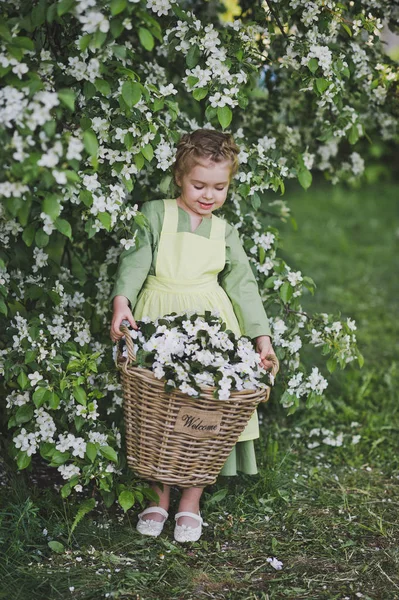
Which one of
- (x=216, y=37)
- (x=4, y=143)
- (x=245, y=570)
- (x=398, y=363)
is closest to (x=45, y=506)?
(x=245, y=570)

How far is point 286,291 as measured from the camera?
10.0ft

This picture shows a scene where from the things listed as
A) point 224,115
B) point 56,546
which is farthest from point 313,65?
point 56,546

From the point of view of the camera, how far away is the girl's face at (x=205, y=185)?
A: 8.79 ft

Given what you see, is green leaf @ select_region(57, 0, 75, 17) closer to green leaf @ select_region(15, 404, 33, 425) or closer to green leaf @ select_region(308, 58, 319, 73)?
green leaf @ select_region(308, 58, 319, 73)

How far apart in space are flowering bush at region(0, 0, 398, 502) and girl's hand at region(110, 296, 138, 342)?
10cm

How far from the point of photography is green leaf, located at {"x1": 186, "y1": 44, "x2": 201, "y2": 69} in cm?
260

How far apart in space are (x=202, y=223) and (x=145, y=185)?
43 cm

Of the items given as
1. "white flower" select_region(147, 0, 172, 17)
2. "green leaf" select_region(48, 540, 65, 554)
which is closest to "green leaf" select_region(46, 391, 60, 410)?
"green leaf" select_region(48, 540, 65, 554)

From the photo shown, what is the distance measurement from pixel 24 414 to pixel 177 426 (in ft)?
1.80

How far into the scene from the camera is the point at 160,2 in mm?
2520

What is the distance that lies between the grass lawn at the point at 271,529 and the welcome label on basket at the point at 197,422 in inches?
17.7

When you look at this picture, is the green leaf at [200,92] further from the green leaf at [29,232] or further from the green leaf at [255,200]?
the green leaf at [29,232]

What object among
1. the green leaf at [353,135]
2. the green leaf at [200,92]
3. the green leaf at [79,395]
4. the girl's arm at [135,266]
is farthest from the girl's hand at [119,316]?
the green leaf at [353,135]

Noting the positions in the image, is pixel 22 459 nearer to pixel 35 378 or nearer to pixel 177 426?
pixel 35 378
